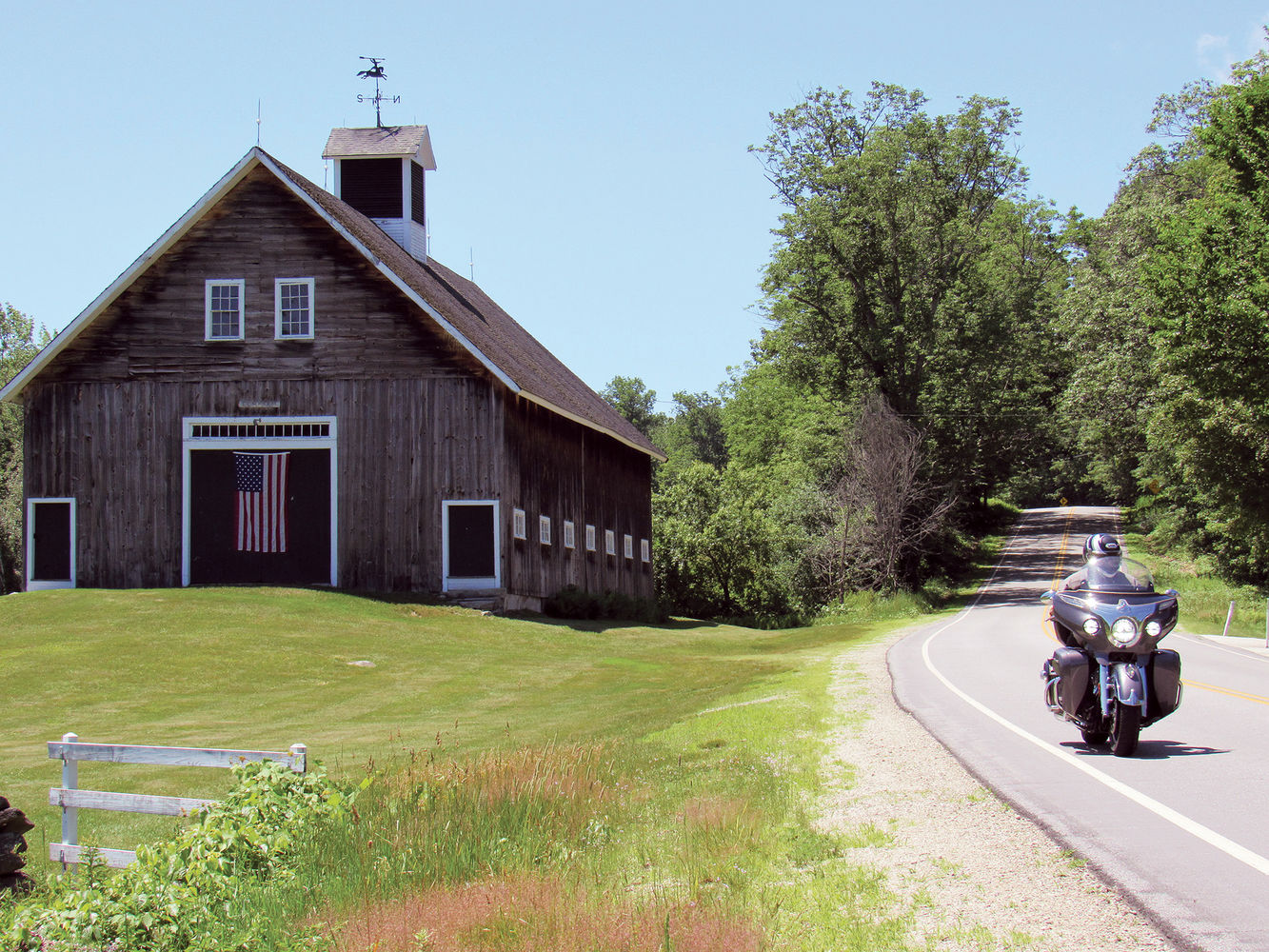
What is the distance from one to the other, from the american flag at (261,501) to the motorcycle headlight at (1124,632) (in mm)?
24138

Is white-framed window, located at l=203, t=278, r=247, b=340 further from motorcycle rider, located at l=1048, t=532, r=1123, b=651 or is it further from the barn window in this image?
motorcycle rider, located at l=1048, t=532, r=1123, b=651

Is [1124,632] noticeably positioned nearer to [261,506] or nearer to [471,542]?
[471,542]

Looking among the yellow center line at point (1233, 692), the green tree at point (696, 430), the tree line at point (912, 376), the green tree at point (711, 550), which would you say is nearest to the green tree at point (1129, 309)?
the tree line at point (912, 376)

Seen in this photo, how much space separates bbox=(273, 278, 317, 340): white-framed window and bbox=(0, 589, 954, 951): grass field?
22.2 ft

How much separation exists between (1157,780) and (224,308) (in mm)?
27106

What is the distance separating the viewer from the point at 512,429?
3216 cm

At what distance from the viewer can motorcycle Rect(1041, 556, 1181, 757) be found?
10664mm

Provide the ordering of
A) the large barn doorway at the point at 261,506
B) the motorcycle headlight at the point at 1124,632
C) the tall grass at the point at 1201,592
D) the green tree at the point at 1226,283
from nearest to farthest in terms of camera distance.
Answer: the motorcycle headlight at the point at 1124,632, the large barn doorway at the point at 261,506, the tall grass at the point at 1201,592, the green tree at the point at 1226,283

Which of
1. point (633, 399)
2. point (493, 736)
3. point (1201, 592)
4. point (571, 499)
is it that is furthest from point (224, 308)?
point (633, 399)

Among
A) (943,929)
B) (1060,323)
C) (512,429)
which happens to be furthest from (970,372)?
(943,929)

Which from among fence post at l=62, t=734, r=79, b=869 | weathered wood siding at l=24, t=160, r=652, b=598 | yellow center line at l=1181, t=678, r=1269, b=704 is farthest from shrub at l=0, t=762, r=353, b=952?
weathered wood siding at l=24, t=160, r=652, b=598

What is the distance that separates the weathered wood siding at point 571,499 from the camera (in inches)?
1286

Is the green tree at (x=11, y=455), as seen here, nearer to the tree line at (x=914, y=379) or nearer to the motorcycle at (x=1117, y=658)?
the tree line at (x=914, y=379)

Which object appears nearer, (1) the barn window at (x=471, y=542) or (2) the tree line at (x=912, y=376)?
(1) the barn window at (x=471, y=542)
